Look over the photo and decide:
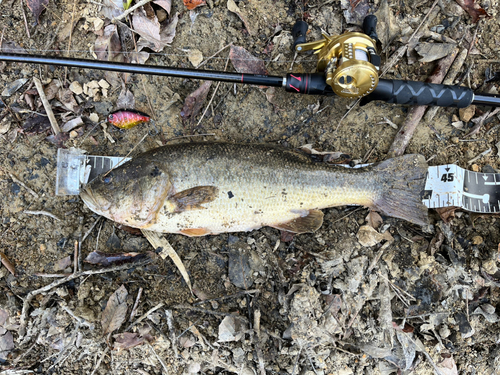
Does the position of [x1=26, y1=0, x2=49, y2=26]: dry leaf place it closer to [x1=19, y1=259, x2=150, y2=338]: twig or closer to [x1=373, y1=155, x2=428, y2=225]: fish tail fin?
[x1=19, y1=259, x2=150, y2=338]: twig

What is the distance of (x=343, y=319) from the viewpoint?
3.15m

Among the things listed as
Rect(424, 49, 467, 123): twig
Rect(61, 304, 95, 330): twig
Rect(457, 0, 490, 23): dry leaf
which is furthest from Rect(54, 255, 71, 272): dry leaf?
Rect(457, 0, 490, 23): dry leaf

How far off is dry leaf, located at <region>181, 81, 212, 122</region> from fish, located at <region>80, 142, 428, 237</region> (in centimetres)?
54

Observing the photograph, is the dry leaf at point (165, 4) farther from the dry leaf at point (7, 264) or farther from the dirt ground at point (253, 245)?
the dry leaf at point (7, 264)

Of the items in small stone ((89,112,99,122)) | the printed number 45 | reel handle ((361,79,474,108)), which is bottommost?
the printed number 45

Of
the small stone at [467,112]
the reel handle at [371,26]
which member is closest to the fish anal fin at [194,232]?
the reel handle at [371,26]

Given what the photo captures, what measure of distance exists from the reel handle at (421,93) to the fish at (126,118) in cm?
248

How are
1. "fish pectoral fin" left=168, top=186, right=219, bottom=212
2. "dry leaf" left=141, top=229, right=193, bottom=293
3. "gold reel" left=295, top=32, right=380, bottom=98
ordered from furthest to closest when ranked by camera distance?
1. "dry leaf" left=141, top=229, right=193, bottom=293
2. "fish pectoral fin" left=168, top=186, right=219, bottom=212
3. "gold reel" left=295, top=32, right=380, bottom=98

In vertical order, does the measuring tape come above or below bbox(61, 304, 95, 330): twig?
above

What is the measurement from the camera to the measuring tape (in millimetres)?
3414

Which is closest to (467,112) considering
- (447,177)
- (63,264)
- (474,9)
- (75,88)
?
(447,177)

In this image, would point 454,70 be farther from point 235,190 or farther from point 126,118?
point 126,118

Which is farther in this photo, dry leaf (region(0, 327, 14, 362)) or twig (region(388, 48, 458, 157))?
twig (region(388, 48, 458, 157))

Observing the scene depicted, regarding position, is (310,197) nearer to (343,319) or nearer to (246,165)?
(246,165)
